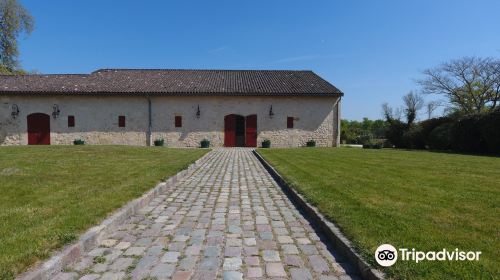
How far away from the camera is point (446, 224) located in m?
3.87

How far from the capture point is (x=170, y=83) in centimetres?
2436

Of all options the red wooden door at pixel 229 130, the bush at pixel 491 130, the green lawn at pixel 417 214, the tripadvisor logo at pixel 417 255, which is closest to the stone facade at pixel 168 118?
the red wooden door at pixel 229 130

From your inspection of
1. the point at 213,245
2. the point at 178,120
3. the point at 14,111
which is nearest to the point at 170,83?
the point at 178,120

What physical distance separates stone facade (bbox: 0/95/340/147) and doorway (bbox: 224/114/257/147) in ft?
1.04

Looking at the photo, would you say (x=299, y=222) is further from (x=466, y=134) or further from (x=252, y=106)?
(x=466, y=134)

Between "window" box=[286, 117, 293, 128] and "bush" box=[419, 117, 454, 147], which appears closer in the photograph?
"window" box=[286, 117, 293, 128]

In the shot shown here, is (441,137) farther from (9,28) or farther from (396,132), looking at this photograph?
(9,28)

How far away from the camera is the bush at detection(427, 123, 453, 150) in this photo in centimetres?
2305

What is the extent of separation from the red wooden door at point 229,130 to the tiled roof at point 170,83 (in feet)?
6.08

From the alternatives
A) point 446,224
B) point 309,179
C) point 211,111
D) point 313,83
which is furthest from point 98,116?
point 446,224

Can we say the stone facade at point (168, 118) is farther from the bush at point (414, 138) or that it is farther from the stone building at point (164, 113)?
the bush at point (414, 138)

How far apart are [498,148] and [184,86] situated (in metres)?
20.7

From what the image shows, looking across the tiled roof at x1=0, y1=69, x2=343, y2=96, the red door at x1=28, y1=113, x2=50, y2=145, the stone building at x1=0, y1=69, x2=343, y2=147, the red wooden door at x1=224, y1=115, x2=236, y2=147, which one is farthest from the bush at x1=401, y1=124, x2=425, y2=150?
the red door at x1=28, y1=113, x2=50, y2=145

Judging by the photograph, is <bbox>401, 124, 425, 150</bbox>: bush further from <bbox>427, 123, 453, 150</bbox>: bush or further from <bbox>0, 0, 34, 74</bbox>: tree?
<bbox>0, 0, 34, 74</bbox>: tree
